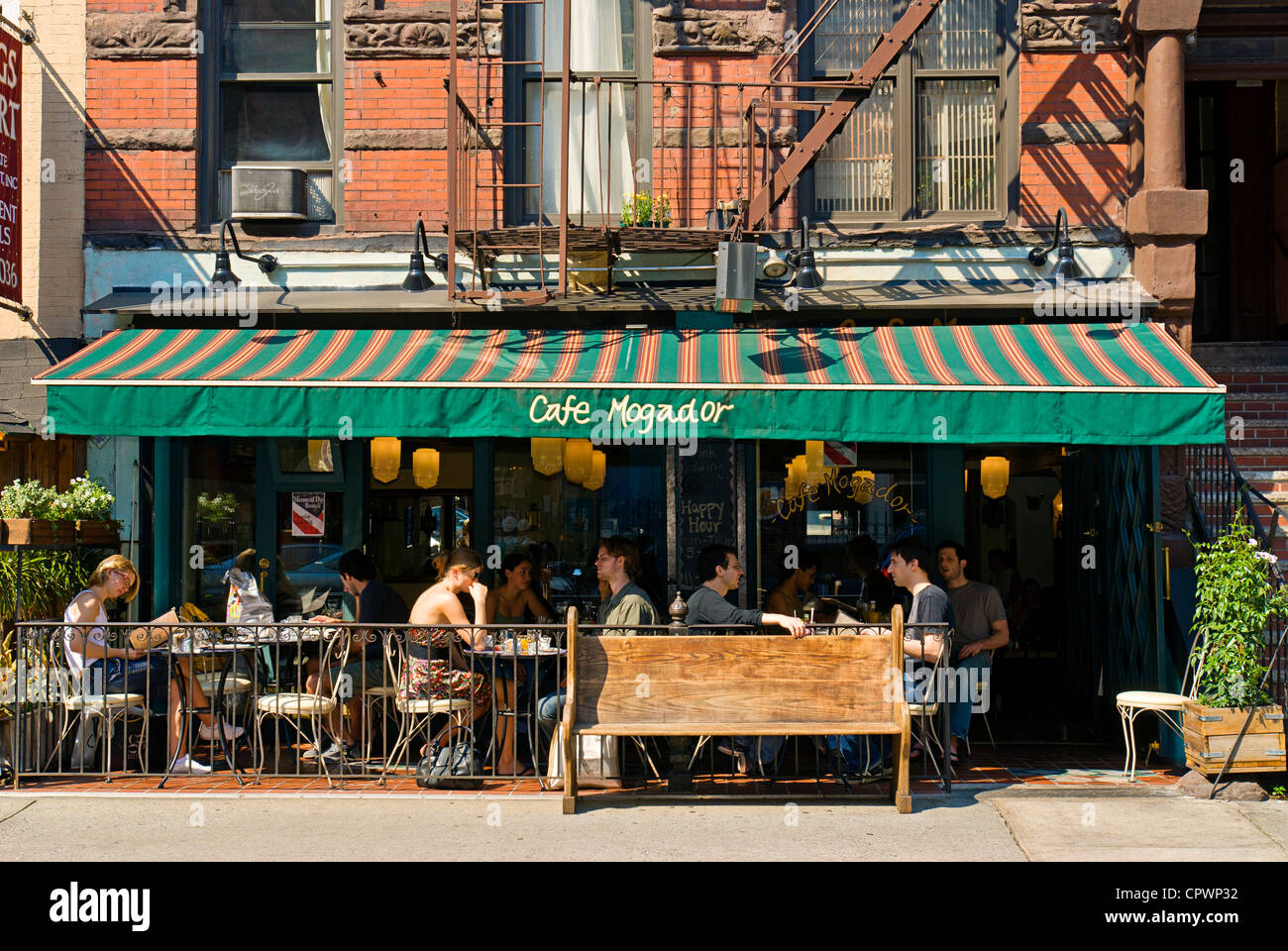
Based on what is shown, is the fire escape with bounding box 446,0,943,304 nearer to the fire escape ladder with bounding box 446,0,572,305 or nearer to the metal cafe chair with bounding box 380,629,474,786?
the fire escape ladder with bounding box 446,0,572,305

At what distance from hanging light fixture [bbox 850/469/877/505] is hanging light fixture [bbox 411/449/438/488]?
140 inches

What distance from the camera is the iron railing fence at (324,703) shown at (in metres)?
7.74

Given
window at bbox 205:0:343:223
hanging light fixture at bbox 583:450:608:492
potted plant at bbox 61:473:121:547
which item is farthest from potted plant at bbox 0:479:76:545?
hanging light fixture at bbox 583:450:608:492

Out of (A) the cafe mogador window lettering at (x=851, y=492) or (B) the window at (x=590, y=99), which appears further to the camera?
(A) the cafe mogador window lettering at (x=851, y=492)

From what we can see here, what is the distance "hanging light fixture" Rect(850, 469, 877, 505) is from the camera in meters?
10.2

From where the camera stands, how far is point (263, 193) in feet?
32.0

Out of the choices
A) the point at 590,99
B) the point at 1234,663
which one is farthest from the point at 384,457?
the point at 1234,663

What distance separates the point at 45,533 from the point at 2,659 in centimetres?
89

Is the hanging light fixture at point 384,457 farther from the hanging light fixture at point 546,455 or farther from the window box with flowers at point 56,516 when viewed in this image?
the window box with flowers at point 56,516

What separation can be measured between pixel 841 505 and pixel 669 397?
2.80 metres

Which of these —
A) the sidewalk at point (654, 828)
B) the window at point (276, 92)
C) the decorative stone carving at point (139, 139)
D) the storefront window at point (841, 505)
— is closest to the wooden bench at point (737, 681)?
the sidewalk at point (654, 828)

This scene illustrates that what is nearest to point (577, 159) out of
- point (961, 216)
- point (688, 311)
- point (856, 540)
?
point (688, 311)

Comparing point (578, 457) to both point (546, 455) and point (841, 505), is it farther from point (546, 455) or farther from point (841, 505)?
point (841, 505)

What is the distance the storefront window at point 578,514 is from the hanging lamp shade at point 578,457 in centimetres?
55
